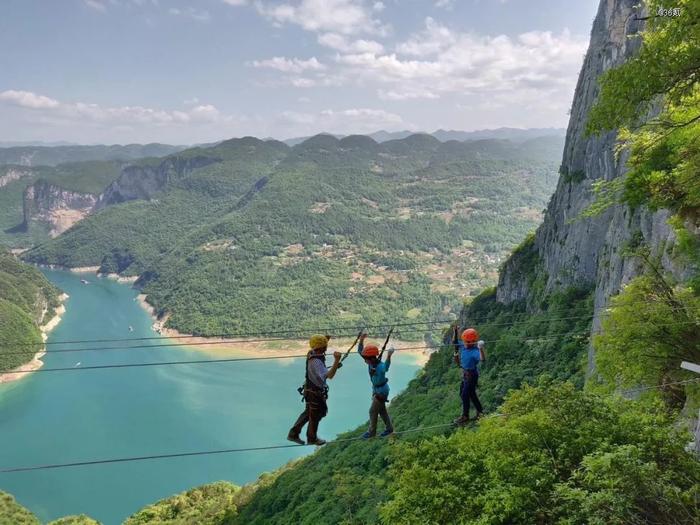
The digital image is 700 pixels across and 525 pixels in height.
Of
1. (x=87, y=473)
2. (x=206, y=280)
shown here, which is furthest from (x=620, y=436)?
(x=206, y=280)

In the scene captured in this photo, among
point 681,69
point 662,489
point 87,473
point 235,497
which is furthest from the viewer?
point 87,473

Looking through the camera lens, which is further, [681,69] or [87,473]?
[87,473]

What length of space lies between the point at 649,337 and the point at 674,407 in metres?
1.26

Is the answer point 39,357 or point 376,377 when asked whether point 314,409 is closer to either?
point 376,377

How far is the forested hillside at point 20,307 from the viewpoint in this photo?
100m

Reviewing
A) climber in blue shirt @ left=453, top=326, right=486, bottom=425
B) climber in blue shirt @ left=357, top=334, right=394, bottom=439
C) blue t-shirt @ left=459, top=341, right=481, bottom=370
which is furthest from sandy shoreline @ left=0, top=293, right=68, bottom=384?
blue t-shirt @ left=459, top=341, right=481, bottom=370

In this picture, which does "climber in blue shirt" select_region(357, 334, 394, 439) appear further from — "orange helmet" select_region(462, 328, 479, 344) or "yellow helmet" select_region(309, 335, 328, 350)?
"orange helmet" select_region(462, 328, 479, 344)

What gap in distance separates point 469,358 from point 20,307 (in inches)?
5440

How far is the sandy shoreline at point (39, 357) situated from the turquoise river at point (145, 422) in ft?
5.23

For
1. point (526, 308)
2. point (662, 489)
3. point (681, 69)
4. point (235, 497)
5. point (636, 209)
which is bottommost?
point (235, 497)

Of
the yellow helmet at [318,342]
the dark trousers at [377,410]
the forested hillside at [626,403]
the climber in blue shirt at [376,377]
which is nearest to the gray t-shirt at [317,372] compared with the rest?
the yellow helmet at [318,342]

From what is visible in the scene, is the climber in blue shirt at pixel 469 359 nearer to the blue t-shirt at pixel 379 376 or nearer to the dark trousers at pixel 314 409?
the blue t-shirt at pixel 379 376

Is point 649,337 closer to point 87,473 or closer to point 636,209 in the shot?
point 636,209

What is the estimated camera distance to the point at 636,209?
54.7ft
